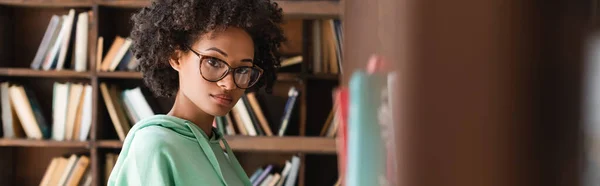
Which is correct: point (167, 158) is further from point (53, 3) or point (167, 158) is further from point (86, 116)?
point (53, 3)

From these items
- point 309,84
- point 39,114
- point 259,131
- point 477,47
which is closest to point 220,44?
point 477,47

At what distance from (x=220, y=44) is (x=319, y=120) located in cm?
138

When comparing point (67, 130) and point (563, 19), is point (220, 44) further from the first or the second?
point (67, 130)

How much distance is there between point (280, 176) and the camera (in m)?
2.18

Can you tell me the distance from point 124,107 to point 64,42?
1.11 ft

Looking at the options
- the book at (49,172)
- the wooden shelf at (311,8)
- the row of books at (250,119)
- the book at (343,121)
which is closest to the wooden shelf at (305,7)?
the wooden shelf at (311,8)

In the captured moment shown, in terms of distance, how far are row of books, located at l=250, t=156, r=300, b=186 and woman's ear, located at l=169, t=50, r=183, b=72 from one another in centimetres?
118

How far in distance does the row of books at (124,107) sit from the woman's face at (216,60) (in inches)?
47.9

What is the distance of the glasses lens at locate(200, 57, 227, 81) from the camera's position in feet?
3.17

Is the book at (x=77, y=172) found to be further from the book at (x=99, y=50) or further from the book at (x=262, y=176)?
the book at (x=262, y=176)

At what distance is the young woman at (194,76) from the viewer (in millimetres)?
845

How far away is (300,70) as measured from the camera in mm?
2244

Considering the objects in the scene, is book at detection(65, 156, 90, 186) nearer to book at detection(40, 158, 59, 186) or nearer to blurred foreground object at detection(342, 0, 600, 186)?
book at detection(40, 158, 59, 186)

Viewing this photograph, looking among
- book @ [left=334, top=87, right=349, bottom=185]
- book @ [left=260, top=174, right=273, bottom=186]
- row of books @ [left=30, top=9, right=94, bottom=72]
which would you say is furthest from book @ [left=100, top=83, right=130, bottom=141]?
book @ [left=334, top=87, right=349, bottom=185]
